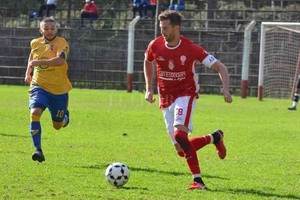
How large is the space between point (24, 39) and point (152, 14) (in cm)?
571

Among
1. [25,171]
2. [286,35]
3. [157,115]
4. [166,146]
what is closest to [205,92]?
[286,35]

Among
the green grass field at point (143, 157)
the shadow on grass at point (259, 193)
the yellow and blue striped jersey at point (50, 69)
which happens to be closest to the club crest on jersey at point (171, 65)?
the green grass field at point (143, 157)

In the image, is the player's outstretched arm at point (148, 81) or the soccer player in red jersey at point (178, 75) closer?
the soccer player in red jersey at point (178, 75)

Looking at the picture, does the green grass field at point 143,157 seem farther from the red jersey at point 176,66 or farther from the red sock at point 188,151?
the red jersey at point 176,66

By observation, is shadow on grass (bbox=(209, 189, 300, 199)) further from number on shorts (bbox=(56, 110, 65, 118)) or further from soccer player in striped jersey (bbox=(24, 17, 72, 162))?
number on shorts (bbox=(56, 110, 65, 118))

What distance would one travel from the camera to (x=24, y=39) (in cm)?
3816

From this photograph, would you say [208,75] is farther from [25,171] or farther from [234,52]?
[25,171]

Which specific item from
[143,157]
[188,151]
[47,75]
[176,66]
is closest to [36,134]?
[47,75]

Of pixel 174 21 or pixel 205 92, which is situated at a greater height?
pixel 174 21

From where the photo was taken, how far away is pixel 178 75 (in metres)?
10.4

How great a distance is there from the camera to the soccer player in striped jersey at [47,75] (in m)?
12.1

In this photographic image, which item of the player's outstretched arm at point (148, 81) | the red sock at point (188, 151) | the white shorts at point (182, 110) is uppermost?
the player's outstretched arm at point (148, 81)

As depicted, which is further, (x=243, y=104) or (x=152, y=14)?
(x=152, y=14)

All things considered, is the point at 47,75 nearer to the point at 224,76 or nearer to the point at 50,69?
the point at 50,69
